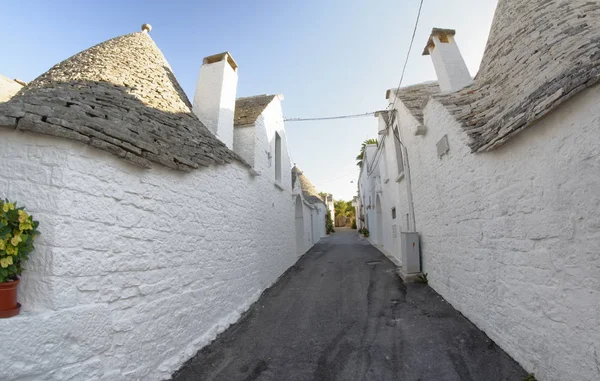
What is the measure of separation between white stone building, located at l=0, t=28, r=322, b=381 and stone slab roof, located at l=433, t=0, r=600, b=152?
447 centimetres

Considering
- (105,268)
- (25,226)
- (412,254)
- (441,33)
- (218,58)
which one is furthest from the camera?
(412,254)

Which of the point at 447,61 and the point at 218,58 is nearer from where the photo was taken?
the point at 447,61

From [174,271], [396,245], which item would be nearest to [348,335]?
[174,271]

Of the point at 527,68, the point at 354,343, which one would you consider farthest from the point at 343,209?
the point at 527,68

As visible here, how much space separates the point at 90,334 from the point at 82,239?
3.09 feet

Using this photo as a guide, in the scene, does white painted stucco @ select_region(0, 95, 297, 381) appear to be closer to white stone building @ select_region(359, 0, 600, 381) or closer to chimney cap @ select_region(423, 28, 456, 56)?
white stone building @ select_region(359, 0, 600, 381)

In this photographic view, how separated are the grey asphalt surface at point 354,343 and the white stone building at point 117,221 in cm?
59

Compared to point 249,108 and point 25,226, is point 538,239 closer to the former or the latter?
point 25,226

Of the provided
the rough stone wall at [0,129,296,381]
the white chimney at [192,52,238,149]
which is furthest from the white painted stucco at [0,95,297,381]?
the white chimney at [192,52,238,149]

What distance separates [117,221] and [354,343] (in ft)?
12.8

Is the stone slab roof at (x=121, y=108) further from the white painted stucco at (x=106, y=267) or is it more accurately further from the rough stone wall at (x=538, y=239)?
the rough stone wall at (x=538, y=239)

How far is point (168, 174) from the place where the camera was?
3.98 m

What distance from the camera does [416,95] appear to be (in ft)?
29.5

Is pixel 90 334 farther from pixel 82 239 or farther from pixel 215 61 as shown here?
pixel 215 61
